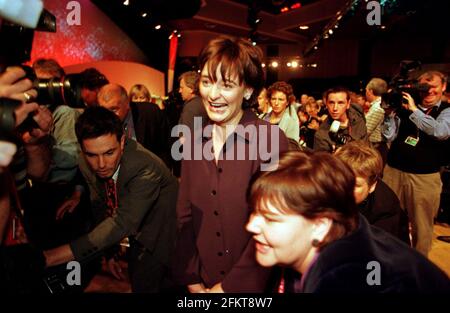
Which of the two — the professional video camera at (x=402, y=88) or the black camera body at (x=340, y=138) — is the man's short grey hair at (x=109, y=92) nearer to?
the black camera body at (x=340, y=138)

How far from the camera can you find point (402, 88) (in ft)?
9.29

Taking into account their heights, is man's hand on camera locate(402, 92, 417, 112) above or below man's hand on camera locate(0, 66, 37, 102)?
above

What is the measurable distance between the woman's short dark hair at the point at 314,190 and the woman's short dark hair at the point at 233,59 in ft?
1.57

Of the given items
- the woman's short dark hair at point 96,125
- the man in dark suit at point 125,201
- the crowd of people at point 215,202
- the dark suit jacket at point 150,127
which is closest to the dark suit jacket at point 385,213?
the crowd of people at point 215,202

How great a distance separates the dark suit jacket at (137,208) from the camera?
1566 millimetres

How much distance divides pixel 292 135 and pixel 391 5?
3438 millimetres

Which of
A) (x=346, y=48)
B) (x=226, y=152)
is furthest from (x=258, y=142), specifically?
(x=346, y=48)

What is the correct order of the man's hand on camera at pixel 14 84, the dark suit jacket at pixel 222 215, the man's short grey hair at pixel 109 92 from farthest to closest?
the man's short grey hair at pixel 109 92, the dark suit jacket at pixel 222 215, the man's hand on camera at pixel 14 84

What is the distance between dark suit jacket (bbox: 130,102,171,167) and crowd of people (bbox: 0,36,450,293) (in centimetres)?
59

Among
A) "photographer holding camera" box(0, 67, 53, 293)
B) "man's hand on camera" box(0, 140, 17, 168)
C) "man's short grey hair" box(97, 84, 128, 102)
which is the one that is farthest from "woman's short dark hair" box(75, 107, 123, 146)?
"man's short grey hair" box(97, 84, 128, 102)

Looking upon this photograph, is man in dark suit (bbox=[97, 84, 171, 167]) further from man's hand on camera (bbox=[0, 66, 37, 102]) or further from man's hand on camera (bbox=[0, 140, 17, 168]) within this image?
man's hand on camera (bbox=[0, 140, 17, 168])

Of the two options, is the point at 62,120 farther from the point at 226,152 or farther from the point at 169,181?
the point at 226,152

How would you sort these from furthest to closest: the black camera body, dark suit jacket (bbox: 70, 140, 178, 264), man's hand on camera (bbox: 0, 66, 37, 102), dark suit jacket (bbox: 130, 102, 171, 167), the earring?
dark suit jacket (bbox: 130, 102, 171, 167) → the black camera body → dark suit jacket (bbox: 70, 140, 178, 264) → the earring → man's hand on camera (bbox: 0, 66, 37, 102)

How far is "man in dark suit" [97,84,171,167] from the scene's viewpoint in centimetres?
274
